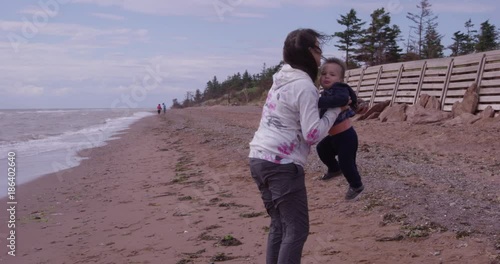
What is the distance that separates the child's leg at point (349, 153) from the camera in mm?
3650

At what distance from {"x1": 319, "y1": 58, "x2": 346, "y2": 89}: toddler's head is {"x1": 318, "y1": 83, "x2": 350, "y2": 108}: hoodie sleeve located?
0.21ft

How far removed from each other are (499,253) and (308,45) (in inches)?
98.1

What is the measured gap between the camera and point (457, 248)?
4410 mm

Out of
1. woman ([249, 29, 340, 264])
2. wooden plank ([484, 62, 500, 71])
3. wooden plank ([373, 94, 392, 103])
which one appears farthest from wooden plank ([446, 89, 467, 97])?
woman ([249, 29, 340, 264])

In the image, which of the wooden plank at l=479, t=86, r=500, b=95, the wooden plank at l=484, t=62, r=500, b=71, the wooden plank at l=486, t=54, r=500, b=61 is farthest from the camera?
the wooden plank at l=486, t=54, r=500, b=61

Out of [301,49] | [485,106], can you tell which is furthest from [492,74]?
[301,49]

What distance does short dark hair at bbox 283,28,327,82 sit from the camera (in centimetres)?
315

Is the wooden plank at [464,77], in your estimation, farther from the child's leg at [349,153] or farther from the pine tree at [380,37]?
the pine tree at [380,37]

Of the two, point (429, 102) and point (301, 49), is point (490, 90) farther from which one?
point (301, 49)

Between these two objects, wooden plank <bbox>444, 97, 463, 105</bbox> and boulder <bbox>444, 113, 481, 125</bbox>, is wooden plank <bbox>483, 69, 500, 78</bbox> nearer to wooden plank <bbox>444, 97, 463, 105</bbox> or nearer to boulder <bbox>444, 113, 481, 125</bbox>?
wooden plank <bbox>444, 97, 463, 105</bbox>

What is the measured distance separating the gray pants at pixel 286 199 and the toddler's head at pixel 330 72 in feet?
2.09

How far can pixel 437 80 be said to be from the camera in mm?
16297

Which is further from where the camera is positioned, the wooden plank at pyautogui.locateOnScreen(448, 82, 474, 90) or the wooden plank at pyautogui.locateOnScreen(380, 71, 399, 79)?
the wooden plank at pyautogui.locateOnScreen(380, 71, 399, 79)

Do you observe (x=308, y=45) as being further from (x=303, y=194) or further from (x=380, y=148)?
(x=380, y=148)
